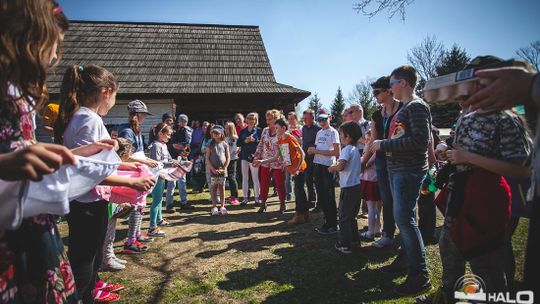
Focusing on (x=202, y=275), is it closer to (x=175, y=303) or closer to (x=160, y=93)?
(x=175, y=303)

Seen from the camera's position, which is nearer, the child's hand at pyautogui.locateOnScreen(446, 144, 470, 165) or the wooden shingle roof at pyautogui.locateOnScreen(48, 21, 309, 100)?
the child's hand at pyautogui.locateOnScreen(446, 144, 470, 165)

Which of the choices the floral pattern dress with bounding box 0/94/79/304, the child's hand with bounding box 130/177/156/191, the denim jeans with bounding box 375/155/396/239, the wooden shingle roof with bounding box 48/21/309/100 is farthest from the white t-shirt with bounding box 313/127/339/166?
the wooden shingle roof with bounding box 48/21/309/100

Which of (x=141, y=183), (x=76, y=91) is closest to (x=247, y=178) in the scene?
(x=76, y=91)

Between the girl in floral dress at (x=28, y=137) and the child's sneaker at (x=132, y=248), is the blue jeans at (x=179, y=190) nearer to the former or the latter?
the child's sneaker at (x=132, y=248)

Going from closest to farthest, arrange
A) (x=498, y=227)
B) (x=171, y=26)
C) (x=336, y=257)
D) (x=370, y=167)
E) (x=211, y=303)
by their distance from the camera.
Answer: (x=498, y=227)
(x=211, y=303)
(x=336, y=257)
(x=370, y=167)
(x=171, y=26)

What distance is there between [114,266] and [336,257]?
2708 mm

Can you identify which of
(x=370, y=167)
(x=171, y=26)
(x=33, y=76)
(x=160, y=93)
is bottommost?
(x=370, y=167)

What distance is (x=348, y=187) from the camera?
355 centimetres

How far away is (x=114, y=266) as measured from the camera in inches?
129

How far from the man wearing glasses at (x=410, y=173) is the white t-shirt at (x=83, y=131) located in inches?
93.8

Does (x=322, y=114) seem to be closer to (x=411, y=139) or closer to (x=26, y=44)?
(x=411, y=139)

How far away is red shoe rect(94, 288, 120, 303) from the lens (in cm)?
264

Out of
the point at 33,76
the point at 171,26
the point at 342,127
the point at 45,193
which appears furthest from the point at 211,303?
the point at 171,26

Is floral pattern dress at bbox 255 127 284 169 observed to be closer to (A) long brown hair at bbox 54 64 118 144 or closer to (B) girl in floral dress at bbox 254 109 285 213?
(B) girl in floral dress at bbox 254 109 285 213
